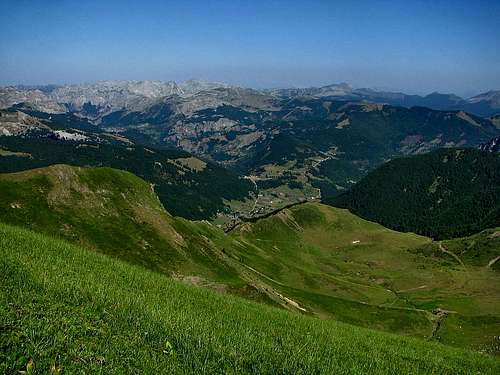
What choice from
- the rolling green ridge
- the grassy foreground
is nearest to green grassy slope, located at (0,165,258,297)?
the rolling green ridge

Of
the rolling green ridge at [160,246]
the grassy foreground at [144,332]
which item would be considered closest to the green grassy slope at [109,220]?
the rolling green ridge at [160,246]

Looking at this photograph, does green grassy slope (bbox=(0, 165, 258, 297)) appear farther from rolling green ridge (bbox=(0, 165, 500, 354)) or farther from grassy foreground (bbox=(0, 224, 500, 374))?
grassy foreground (bbox=(0, 224, 500, 374))

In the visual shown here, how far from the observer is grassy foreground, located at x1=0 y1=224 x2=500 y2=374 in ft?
Result: 66.6

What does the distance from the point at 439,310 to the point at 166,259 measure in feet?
400

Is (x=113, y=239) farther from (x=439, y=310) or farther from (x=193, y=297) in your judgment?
(x=439, y=310)

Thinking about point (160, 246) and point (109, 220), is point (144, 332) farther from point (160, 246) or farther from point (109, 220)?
point (109, 220)

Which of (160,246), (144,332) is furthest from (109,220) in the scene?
(144,332)

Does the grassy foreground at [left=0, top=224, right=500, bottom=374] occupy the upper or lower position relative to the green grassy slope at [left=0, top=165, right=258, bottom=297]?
upper

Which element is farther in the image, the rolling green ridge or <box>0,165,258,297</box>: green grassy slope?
the rolling green ridge

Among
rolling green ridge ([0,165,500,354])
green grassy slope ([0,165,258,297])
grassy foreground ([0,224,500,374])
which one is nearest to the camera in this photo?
grassy foreground ([0,224,500,374])

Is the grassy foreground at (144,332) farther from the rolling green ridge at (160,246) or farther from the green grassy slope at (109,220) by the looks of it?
the green grassy slope at (109,220)

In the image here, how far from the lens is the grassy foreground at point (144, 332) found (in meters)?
20.3

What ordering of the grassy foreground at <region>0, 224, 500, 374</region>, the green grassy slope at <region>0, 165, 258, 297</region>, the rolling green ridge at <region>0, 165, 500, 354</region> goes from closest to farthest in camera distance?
the grassy foreground at <region>0, 224, 500, 374</region>, the green grassy slope at <region>0, 165, 258, 297</region>, the rolling green ridge at <region>0, 165, 500, 354</region>

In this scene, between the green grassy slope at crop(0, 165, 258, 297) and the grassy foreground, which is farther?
the green grassy slope at crop(0, 165, 258, 297)
